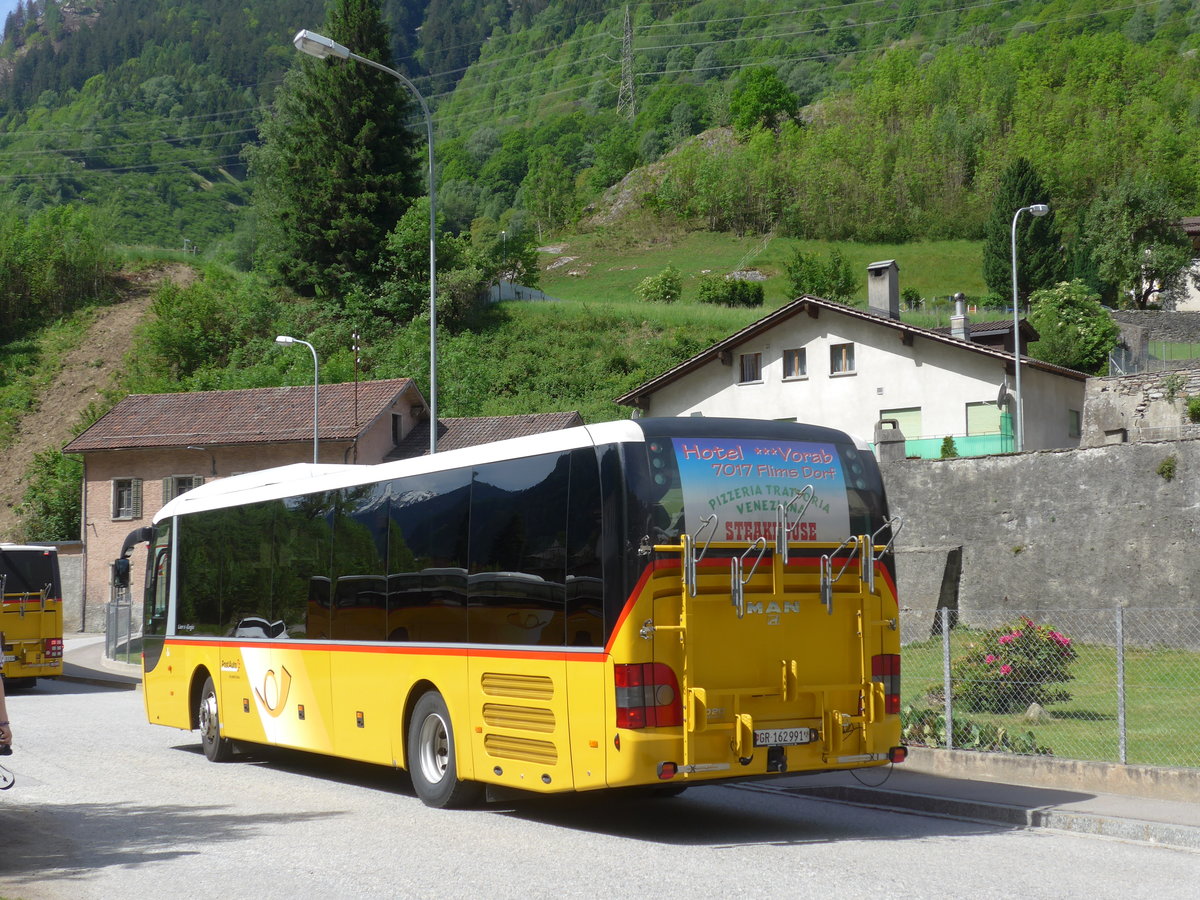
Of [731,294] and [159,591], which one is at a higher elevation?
[731,294]

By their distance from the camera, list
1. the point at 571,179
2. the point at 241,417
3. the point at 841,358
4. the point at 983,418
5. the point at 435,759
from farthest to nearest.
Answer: the point at 571,179 < the point at 241,417 < the point at 841,358 < the point at 983,418 < the point at 435,759

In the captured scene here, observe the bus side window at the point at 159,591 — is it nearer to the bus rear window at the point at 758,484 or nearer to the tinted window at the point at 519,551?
the tinted window at the point at 519,551

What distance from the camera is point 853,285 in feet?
289

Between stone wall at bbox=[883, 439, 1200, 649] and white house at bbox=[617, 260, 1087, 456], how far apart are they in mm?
11905

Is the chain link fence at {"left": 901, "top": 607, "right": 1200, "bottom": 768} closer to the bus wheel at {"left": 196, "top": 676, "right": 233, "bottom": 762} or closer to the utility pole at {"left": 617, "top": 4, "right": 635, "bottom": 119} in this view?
the bus wheel at {"left": 196, "top": 676, "right": 233, "bottom": 762}

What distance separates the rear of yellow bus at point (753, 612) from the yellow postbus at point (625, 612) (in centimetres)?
2

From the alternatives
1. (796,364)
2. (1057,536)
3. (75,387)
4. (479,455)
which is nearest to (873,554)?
(479,455)

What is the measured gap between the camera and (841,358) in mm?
46750

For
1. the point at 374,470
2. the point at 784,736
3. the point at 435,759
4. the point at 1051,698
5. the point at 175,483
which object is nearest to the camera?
the point at 784,736

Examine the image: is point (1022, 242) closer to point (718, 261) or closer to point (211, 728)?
point (718, 261)

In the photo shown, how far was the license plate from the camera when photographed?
9.49m

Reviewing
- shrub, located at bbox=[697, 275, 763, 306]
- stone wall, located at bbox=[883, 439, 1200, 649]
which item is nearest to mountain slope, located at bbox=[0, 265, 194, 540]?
shrub, located at bbox=[697, 275, 763, 306]

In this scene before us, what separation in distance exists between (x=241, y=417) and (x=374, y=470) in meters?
41.0

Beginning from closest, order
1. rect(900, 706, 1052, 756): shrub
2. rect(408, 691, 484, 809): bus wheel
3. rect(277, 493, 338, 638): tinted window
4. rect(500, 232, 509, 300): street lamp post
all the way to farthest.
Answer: rect(408, 691, 484, 809): bus wheel → rect(900, 706, 1052, 756): shrub → rect(277, 493, 338, 638): tinted window → rect(500, 232, 509, 300): street lamp post
